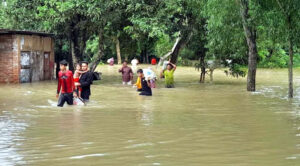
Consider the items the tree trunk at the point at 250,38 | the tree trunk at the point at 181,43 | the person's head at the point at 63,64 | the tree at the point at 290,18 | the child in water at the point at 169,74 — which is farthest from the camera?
the tree trunk at the point at 181,43

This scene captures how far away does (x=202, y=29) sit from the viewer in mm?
29078

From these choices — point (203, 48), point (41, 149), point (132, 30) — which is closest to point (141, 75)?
point (132, 30)

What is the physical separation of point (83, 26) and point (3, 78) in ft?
17.0

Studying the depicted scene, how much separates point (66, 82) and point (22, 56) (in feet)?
47.1

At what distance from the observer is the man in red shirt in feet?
49.8

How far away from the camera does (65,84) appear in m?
15.4

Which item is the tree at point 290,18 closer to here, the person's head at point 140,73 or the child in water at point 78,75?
the person's head at point 140,73

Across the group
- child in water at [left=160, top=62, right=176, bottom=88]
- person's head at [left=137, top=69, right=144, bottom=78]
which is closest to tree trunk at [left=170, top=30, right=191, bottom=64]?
child in water at [left=160, top=62, right=176, bottom=88]

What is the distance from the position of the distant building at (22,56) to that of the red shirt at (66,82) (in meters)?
12.8

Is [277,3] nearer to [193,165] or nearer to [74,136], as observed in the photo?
[74,136]

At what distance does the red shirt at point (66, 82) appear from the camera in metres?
15.2

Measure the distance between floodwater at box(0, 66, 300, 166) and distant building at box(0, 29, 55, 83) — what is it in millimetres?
10398

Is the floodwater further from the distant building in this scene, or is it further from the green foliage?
the distant building

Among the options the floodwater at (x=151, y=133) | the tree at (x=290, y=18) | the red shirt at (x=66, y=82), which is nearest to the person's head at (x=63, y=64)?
the red shirt at (x=66, y=82)
